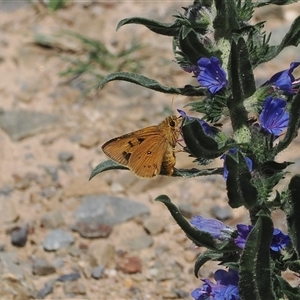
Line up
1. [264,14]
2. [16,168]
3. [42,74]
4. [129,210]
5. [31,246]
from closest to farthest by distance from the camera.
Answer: [31,246], [129,210], [16,168], [42,74], [264,14]

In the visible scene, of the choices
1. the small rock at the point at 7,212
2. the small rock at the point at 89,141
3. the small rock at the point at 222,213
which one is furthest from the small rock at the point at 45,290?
the small rock at the point at 89,141

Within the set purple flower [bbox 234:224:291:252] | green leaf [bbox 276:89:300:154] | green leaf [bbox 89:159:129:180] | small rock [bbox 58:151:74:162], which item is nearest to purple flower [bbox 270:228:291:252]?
purple flower [bbox 234:224:291:252]


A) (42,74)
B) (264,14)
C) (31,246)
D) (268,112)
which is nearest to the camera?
(268,112)

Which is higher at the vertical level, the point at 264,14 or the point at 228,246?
the point at 264,14

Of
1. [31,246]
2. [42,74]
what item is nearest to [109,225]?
[31,246]

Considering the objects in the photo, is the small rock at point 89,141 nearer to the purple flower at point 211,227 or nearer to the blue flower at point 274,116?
the purple flower at point 211,227

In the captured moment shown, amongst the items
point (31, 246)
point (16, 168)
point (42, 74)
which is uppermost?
point (42, 74)

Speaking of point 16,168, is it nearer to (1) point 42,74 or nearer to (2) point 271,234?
(1) point 42,74

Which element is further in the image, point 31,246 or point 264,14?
point 264,14
